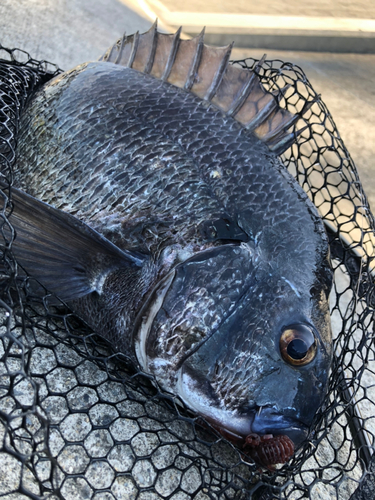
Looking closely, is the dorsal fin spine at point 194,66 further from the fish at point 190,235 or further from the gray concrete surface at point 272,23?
the gray concrete surface at point 272,23

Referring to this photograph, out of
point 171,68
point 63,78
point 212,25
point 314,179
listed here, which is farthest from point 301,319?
point 212,25

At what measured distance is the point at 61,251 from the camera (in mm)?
1397

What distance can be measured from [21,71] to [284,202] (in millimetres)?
1344

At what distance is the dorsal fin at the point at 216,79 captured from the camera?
5.71 ft

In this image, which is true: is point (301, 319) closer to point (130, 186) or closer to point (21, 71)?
point (130, 186)

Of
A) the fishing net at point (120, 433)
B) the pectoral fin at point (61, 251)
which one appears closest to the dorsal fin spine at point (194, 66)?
the fishing net at point (120, 433)

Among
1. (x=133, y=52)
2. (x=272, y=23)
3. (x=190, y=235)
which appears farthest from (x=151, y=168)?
(x=272, y=23)

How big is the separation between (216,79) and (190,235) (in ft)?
2.54

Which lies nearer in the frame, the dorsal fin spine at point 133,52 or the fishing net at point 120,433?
the fishing net at point 120,433

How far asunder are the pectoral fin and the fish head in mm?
229

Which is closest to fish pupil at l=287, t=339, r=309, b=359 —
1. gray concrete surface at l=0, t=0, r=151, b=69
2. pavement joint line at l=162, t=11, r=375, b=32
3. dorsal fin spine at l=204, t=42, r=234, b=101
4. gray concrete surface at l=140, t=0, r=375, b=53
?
dorsal fin spine at l=204, t=42, r=234, b=101

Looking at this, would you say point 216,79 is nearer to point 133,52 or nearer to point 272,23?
point 133,52

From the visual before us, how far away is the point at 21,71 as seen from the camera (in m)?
2.03

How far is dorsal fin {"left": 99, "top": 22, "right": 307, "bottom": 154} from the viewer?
5.71ft
